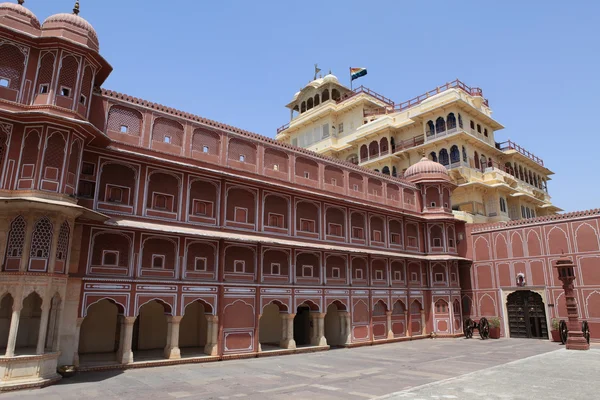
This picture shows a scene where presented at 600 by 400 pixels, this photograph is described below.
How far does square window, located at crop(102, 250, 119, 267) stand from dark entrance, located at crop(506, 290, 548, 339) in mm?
25526

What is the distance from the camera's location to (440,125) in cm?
3572

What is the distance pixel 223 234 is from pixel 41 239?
7621 mm

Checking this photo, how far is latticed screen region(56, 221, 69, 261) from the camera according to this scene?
14.5m

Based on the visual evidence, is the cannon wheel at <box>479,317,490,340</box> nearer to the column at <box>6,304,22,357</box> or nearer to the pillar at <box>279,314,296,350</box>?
the pillar at <box>279,314,296,350</box>

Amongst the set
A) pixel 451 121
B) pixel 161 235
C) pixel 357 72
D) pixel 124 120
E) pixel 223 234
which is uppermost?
pixel 357 72

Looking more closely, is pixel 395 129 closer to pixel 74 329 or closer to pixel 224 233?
pixel 224 233

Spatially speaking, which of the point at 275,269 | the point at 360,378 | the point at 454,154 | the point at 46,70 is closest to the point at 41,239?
the point at 46,70

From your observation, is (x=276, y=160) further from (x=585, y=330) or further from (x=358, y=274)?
(x=585, y=330)

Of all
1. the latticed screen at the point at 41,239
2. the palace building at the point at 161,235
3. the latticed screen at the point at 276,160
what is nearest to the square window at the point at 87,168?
the palace building at the point at 161,235

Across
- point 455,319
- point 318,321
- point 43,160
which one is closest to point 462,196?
point 455,319

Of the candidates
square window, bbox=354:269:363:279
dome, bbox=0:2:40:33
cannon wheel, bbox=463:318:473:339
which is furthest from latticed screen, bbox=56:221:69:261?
cannon wheel, bbox=463:318:473:339

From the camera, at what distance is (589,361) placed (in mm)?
17938

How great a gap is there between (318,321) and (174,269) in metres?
8.93

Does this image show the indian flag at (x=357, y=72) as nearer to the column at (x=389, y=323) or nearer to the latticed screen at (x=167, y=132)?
the column at (x=389, y=323)
